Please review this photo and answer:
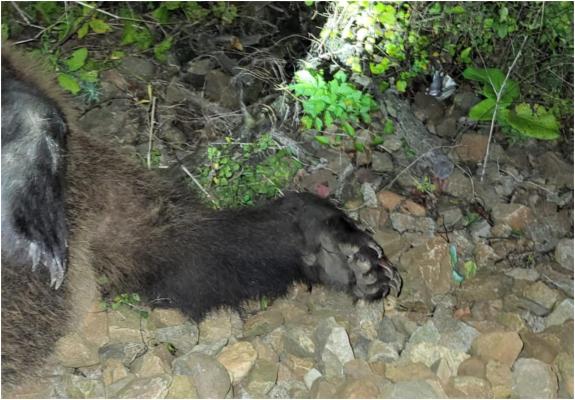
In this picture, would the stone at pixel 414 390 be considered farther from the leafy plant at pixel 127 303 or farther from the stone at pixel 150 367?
the leafy plant at pixel 127 303

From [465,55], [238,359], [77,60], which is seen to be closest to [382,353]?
[238,359]

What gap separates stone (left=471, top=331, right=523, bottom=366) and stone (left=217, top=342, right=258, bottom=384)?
0.90 meters

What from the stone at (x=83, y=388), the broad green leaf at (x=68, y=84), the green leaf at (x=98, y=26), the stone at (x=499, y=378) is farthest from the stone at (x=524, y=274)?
the green leaf at (x=98, y=26)

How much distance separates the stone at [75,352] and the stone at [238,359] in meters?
0.51

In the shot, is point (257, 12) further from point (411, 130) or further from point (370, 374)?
point (370, 374)

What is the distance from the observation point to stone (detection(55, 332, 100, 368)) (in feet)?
8.90

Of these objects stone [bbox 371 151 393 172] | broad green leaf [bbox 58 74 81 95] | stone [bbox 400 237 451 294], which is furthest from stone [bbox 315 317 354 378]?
broad green leaf [bbox 58 74 81 95]

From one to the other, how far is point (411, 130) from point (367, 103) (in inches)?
11.4

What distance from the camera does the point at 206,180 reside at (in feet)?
11.1

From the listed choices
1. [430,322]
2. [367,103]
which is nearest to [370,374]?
[430,322]

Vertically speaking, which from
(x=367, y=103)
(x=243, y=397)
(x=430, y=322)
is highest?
(x=367, y=103)

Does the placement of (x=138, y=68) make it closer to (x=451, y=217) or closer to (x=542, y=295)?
(x=451, y=217)

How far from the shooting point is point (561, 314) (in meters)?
2.87

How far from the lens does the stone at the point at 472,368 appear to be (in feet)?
8.65
